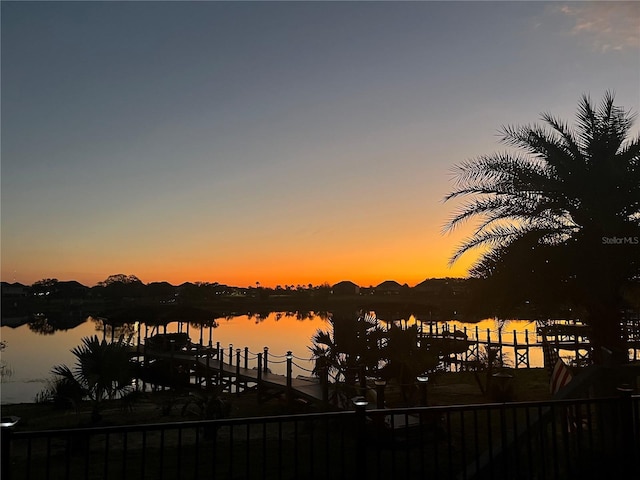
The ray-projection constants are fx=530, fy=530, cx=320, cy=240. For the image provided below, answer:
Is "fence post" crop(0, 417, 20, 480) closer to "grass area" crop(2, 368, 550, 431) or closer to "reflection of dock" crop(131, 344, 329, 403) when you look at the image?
"reflection of dock" crop(131, 344, 329, 403)

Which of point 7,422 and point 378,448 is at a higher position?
point 7,422

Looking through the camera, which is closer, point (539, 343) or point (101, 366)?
point (101, 366)

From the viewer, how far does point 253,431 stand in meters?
14.4

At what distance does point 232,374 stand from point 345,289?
107 m

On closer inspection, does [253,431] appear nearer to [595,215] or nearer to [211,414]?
[211,414]

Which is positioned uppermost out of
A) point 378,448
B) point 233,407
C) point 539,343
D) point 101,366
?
point 378,448

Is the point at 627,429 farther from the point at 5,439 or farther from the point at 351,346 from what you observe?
the point at 351,346

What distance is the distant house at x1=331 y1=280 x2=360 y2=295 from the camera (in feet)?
421

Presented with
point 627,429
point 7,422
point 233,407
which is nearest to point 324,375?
point 233,407

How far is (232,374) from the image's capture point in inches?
992

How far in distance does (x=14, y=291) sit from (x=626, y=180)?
511 ft

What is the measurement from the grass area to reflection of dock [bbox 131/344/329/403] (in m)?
0.58

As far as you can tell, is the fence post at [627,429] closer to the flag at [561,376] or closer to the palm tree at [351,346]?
A: the flag at [561,376]

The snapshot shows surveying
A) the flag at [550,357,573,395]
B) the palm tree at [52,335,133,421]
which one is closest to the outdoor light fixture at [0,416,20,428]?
the flag at [550,357,573,395]
